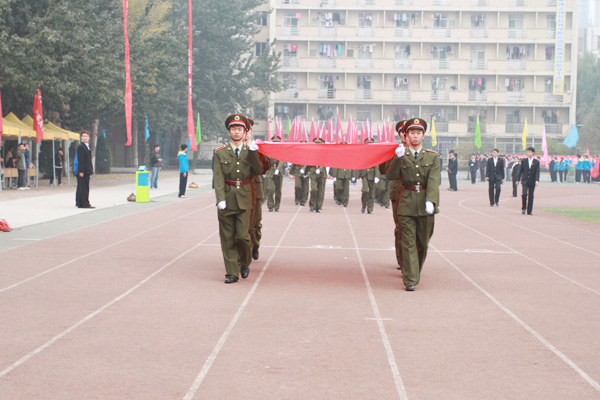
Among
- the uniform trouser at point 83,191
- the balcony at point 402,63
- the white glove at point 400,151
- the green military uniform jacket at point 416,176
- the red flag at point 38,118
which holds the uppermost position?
the balcony at point 402,63

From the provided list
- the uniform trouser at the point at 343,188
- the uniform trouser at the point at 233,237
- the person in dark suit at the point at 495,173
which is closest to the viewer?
the uniform trouser at the point at 233,237

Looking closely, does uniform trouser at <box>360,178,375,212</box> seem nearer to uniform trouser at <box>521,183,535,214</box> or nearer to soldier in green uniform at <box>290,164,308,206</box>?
soldier in green uniform at <box>290,164,308,206</box>

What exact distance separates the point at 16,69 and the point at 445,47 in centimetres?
5937

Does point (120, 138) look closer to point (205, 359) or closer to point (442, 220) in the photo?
point (442, 220)

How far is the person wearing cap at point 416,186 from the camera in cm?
1048

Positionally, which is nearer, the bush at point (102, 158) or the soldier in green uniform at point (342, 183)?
the soldier in green uniform at point (342, 183)

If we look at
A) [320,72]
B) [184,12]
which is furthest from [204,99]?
[320,72]

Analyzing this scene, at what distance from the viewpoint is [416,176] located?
10.6 m

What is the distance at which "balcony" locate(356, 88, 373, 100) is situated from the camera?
283ft

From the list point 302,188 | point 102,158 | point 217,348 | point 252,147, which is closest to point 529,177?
point 302,188

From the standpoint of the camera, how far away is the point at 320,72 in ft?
282

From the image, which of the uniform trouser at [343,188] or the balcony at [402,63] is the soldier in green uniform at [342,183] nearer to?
the uniform trouser at [343,188]

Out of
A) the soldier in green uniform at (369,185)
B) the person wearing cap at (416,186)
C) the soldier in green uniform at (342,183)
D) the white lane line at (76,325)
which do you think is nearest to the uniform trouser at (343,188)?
the soldier in green uniform at (342,183)

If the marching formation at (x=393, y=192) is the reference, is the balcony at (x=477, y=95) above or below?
above
